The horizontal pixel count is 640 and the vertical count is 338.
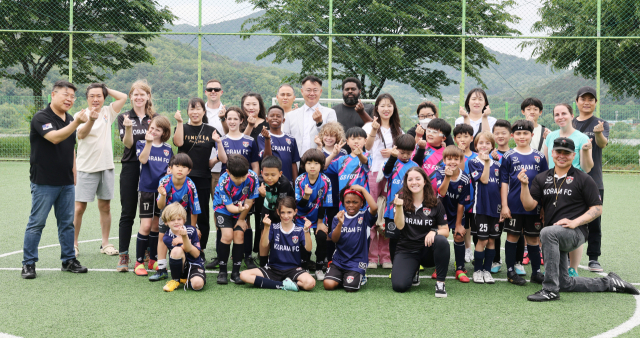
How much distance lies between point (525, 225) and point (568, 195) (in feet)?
1.72

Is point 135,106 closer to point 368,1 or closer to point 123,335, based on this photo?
point 123,335

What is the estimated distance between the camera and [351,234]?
4.74 meters

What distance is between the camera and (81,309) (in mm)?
3842

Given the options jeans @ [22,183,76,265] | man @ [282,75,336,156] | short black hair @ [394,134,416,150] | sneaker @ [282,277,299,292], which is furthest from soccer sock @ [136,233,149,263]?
short black hair @ [394,134,416,150]

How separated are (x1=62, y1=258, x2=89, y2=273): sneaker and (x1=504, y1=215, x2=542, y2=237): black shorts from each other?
4.24m

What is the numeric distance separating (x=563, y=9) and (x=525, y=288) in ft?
39.8

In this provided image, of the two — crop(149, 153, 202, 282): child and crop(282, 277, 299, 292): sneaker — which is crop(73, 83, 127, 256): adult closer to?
crop(149, 153, 202, 282): child

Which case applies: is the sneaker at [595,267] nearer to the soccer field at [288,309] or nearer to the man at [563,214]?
the soccer field at [288,309]

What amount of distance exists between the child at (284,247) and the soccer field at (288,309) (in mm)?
189

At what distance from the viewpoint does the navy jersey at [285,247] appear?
468 cm

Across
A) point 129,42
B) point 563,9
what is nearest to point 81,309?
point 129,42

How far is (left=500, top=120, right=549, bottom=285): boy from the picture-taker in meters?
4.75

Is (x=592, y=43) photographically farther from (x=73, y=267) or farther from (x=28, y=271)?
(x=28, y=271)

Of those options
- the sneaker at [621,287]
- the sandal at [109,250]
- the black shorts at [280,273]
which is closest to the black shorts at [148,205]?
the sandal at [109,250]
